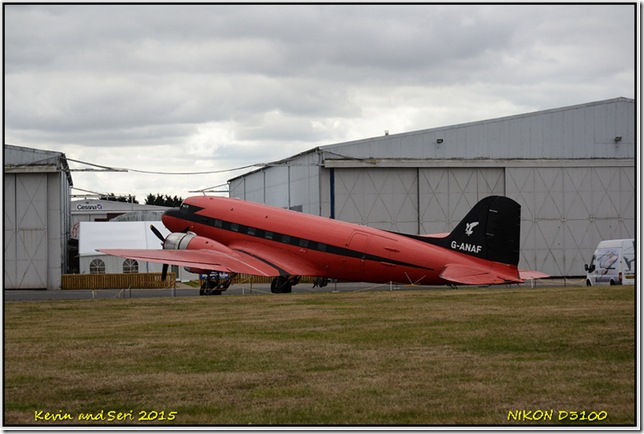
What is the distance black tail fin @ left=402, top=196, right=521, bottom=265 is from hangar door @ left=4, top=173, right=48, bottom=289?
33.4 metres

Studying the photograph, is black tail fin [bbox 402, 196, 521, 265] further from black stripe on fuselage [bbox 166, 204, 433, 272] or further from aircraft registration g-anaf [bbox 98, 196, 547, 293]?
black stripe on fuselage [bbox 166, 204, 433, 272]

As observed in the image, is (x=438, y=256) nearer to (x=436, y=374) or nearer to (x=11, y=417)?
(x=436, y=374)

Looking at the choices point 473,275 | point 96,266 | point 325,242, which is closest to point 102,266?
point 96,266

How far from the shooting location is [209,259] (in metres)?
40.8

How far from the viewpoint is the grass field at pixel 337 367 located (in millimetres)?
11703

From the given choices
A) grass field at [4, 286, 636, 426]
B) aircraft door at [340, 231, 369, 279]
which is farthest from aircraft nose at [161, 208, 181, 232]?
grass field at [4, 286, 636, 426]

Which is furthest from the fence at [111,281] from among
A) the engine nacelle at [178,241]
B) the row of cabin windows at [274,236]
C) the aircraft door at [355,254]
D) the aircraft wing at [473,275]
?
the aircraft wing at [473,275]

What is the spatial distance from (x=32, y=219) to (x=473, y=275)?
34738mm

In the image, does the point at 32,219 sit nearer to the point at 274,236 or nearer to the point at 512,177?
the point at 274,236

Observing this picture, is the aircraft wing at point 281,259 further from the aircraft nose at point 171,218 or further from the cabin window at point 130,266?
the cabin window at point 130,266

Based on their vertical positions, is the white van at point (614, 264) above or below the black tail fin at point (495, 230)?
below

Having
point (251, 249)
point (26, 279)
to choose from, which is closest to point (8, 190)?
point (26, 279)

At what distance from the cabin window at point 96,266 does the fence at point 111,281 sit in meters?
8.23

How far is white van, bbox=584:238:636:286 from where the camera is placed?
43812 mm
